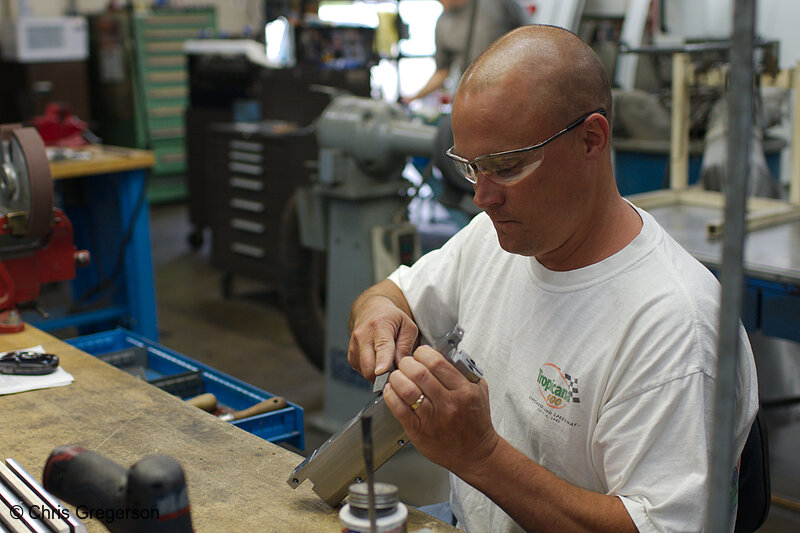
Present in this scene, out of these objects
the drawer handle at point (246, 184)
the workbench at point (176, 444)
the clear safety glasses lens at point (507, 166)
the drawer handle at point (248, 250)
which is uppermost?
the clear safety glasses lens at point (507, 166)

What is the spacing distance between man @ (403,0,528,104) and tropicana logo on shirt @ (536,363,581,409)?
287cm

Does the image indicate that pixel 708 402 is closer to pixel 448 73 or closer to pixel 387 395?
pixel 387 395

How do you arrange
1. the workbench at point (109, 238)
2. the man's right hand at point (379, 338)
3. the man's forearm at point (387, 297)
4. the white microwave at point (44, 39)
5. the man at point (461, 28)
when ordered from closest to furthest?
the man's right hand at point (379, 338), the man's forearm at point (387, 297), the workbench at point (109, 238), the man at point (461, 28), the white microwave at point (44, 39)

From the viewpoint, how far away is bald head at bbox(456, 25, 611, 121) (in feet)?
3.17

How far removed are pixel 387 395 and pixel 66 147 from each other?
2.71 metres

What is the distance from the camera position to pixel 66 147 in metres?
3.21

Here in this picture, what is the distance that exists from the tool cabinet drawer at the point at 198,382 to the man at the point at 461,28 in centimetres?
241

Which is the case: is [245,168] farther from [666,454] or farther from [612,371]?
[666,454]

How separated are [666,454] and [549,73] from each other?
1.47 feet

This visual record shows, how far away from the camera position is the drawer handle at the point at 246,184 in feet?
13.0

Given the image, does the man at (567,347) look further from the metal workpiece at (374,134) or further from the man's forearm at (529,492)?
the metal workpiece at (374,134)

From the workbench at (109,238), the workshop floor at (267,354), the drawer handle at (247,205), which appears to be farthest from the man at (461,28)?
the workbench at (109,238)

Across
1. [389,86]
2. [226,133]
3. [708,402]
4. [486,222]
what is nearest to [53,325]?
[226,133]

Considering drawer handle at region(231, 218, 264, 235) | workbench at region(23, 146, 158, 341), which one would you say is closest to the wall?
drawer handle at region(231, 218, 264, 235)
